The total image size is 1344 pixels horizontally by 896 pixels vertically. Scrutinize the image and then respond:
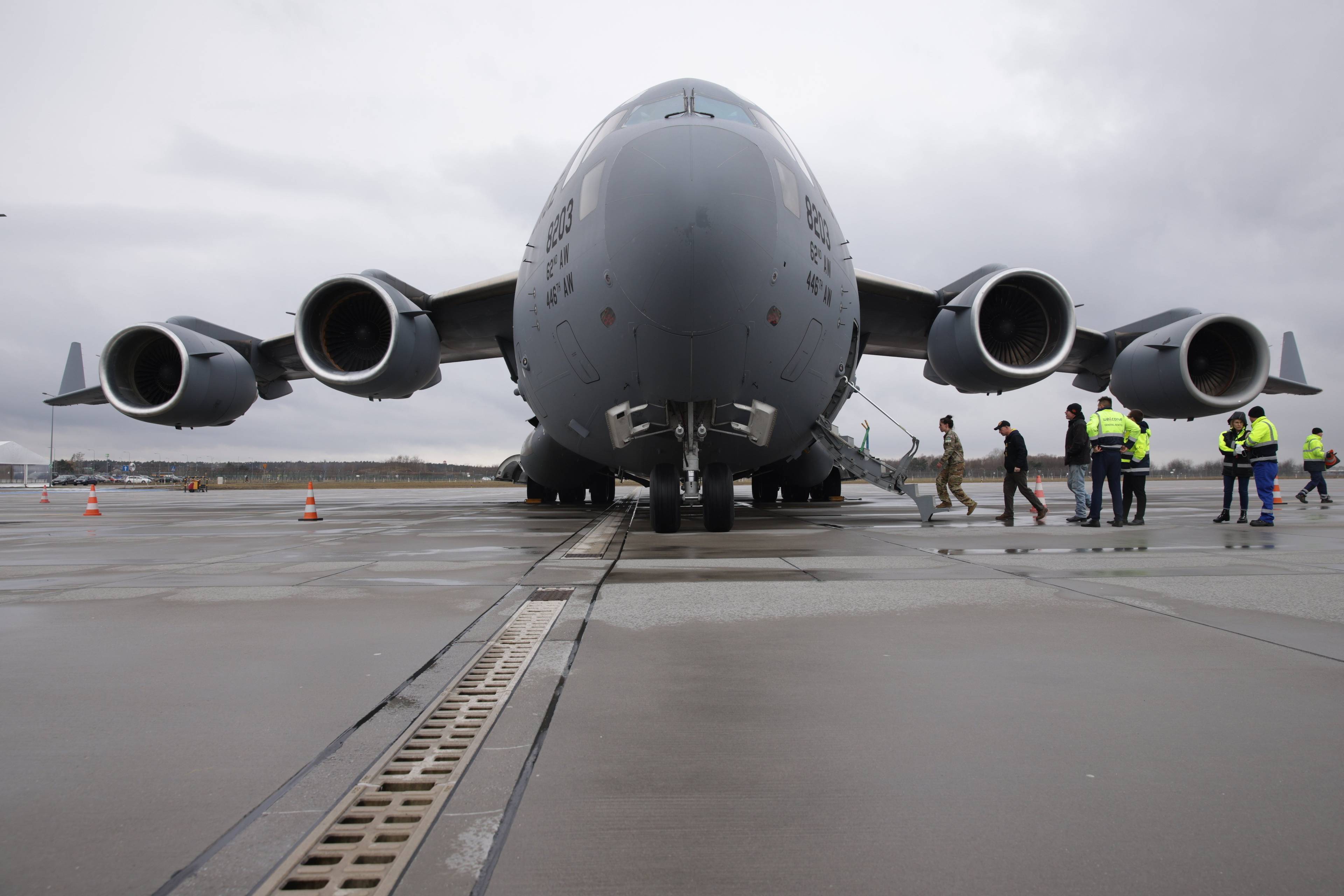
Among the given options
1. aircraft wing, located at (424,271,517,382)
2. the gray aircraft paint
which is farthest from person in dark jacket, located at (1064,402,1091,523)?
aircraft wing, located at (424,271,517,382)

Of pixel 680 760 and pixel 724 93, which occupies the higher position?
pixel 724 93

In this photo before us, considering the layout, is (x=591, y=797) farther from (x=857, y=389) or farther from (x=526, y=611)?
(x=857, y=389)

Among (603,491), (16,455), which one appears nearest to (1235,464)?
(603,491)

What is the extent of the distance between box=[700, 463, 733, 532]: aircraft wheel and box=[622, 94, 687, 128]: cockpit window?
312 centimetres

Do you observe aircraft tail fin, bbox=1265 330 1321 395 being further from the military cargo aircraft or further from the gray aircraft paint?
the gray aircraft paint

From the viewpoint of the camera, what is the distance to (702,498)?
7289 millimetres

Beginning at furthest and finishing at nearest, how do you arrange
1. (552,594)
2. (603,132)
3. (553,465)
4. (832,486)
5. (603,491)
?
(832,486) → (603,491) → (553,465) → (603,132) → (552,594)

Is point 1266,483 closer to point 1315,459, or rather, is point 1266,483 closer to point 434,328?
point 1315,459

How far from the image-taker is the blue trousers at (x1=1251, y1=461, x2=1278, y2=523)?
8.37m

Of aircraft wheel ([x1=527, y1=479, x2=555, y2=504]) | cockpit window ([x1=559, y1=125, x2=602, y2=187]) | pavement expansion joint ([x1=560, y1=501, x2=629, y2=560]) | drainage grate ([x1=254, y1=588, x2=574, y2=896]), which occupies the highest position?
cockpit window ([x1=559, y1=125, x2=602, y2=187])

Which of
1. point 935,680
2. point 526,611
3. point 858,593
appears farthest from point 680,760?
point 858,593

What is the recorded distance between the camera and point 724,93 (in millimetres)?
6770

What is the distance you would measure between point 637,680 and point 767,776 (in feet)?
2.41

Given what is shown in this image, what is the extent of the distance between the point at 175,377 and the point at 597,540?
24.2ft
